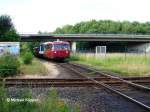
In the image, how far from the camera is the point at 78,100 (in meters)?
15.8

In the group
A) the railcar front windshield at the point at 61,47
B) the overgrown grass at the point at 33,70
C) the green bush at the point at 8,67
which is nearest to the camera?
the green bush at the point at 8,67

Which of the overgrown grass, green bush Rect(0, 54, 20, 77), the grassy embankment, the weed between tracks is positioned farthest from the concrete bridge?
the weed between tracks

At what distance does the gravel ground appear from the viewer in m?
13.8

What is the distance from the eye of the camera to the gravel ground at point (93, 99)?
1383cm

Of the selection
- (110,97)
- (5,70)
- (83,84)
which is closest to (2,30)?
(5,70)

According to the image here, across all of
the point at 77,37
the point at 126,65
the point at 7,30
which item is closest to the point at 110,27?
the point at 77,37

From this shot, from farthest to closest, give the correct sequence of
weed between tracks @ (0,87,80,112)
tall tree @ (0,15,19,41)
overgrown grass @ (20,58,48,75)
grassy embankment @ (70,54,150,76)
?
tall tree @ (0,15,19,41), grassy embankment @ (70,54,150,76), overgrown grass @ (20,58,48,75), weed between tracks @ (0,87,80,112)

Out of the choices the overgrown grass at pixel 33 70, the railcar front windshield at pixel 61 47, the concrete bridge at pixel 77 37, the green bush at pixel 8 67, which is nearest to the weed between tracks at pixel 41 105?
the green bush at pixel 8 67

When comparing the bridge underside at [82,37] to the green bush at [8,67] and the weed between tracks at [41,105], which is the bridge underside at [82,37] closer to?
the green bush at [8,67]

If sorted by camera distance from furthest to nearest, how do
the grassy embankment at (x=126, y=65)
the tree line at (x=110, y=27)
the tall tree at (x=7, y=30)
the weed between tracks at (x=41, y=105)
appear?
the tree line at (x=110, y=27)
the tall tree at (x=7, y=30)
the grassy embankment at (x=126, y=65)
the weed between tracks at (x=41, y=105)

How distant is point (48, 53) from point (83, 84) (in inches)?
1553

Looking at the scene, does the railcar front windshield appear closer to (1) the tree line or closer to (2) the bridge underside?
(2) the bridge underside

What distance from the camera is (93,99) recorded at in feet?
53.2

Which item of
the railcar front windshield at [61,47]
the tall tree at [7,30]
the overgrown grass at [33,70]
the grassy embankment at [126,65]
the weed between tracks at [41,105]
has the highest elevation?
the tall tree at [7,30]
